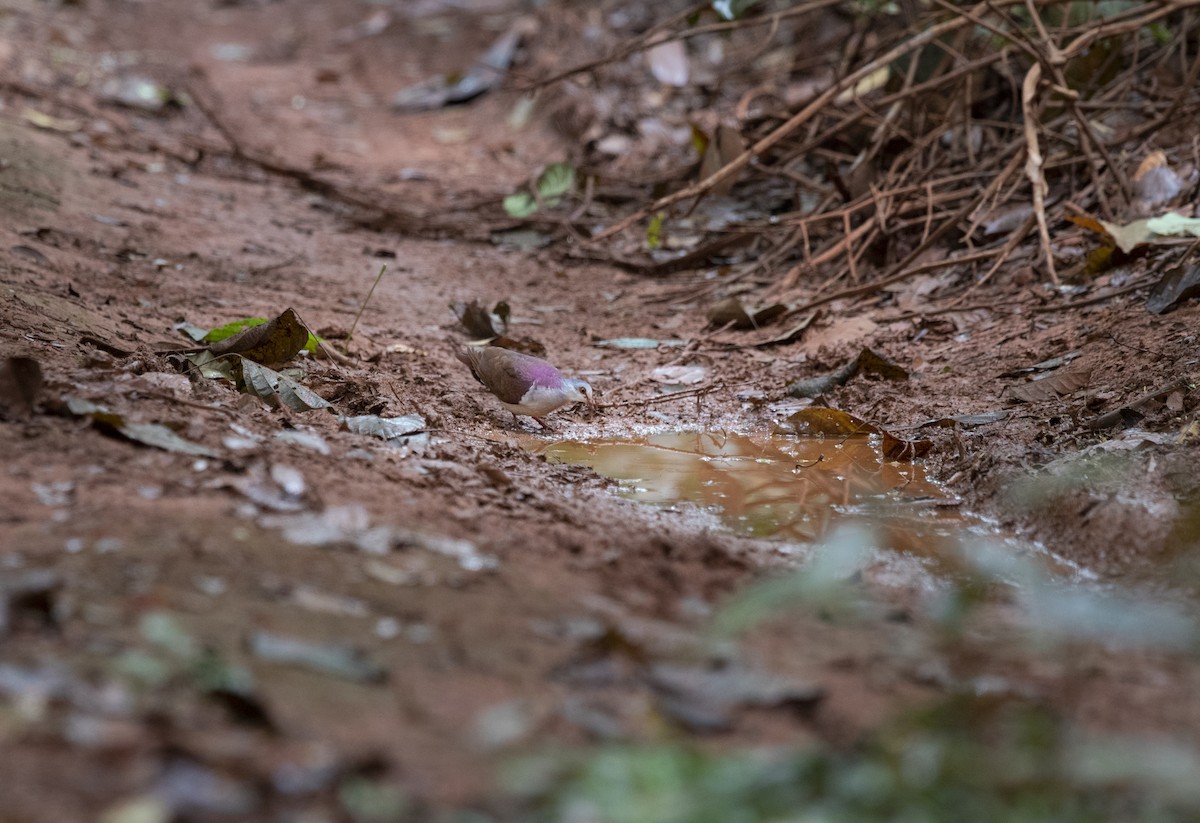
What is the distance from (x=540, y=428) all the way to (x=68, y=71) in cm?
477

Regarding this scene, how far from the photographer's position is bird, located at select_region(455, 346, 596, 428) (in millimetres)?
2211

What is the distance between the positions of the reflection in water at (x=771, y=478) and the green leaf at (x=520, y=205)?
237 cm

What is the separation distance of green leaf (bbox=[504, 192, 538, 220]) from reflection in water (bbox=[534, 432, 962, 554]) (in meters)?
2.37

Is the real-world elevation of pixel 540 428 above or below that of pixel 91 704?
below

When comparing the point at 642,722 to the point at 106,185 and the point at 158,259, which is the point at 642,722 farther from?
the point at 106,185

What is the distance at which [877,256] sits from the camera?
3508 millimetres

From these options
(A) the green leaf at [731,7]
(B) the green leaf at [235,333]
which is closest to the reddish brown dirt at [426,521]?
(B) the green leaf at [235,333]

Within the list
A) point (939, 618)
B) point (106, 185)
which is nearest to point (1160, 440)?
point (939, 618)

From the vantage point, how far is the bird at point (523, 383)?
2.21 m

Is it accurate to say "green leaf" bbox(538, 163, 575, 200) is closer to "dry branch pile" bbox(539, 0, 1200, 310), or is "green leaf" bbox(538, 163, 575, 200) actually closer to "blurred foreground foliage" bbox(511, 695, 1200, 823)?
"dry branch pile" bbox(539, 0, 1200, 310)

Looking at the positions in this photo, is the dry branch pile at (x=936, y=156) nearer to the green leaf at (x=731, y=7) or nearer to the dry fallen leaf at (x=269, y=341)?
the green leaf at (x=731, y=7)

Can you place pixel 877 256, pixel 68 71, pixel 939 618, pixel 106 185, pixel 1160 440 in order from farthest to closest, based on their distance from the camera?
pixel 68 71, pixel 106 185, pixel 877 256, pixel 1160 440, pixel 939 618

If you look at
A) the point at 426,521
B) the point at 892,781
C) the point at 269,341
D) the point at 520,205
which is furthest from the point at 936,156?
the point at 892,781

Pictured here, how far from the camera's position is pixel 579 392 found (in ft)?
7.70
